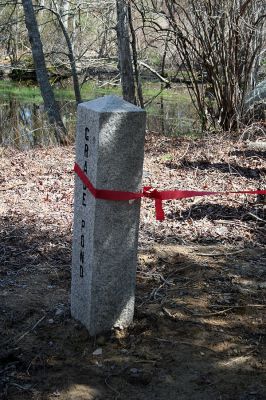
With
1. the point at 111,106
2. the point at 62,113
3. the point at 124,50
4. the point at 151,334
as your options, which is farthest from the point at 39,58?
the point at 151,334

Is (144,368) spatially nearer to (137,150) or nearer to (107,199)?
(107,199)

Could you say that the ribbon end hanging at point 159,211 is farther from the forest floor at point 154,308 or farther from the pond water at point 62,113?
the pond water at point 62,113

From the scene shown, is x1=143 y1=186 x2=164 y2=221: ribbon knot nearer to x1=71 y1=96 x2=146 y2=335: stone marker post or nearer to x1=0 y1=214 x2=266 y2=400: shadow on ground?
x1=71 y1=96 x2=146 y2=335: stone marker post

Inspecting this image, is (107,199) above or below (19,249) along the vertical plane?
above

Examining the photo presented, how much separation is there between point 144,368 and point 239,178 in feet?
13.7

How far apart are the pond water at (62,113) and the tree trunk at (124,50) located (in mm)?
614

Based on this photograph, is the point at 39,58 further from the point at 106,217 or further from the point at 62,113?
the point at 106,217

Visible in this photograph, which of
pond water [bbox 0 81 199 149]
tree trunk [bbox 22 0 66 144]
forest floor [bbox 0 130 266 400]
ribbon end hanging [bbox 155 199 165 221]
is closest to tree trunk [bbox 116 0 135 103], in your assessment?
pond water [bbox 0 81 199 149]

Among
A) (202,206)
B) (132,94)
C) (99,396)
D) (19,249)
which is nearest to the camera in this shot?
(99,396)

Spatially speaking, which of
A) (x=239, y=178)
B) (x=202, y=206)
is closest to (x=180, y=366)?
(x=202, y=206)

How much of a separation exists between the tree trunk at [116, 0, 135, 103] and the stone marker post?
9.09 metres

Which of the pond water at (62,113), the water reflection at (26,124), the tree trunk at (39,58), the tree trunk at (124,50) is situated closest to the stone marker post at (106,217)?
the water reflection at (26,124)

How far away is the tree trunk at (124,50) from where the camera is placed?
12.1 metres

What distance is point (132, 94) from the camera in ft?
42.5
